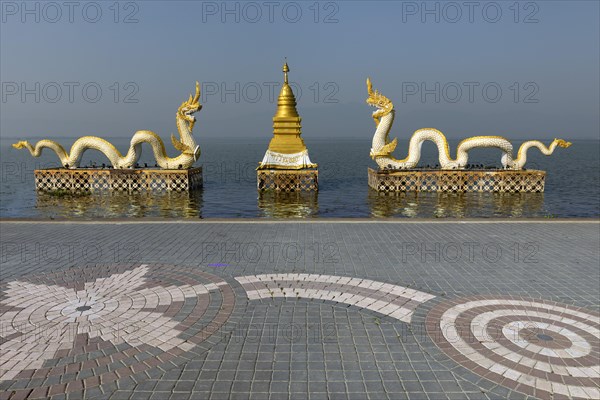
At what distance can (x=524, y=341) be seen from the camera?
605 cm

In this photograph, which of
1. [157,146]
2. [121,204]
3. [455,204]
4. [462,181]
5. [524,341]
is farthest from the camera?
[462,181]

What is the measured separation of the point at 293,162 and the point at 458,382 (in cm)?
3042

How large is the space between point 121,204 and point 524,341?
2861 cm

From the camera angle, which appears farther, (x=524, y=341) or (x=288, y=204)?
→ (x=288, y=204)

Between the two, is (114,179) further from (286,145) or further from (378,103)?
(378,103)

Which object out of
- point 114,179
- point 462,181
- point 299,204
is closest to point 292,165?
point 299,204

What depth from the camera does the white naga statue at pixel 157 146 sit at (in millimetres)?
32562

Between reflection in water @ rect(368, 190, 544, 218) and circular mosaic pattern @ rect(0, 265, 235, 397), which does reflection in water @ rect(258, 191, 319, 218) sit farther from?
circular mosaic pattern @ rect(0, 265, 235, 397)

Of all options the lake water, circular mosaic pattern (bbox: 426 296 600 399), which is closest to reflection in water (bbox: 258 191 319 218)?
the lake water

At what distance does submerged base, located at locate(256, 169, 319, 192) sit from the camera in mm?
34719

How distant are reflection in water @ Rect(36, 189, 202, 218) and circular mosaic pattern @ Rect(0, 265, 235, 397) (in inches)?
675

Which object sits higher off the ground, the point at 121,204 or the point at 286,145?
the point at 286,145

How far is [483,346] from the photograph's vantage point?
233 inches

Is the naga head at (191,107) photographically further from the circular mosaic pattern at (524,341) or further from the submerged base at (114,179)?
the circular mosaic pattern at (524,341)
